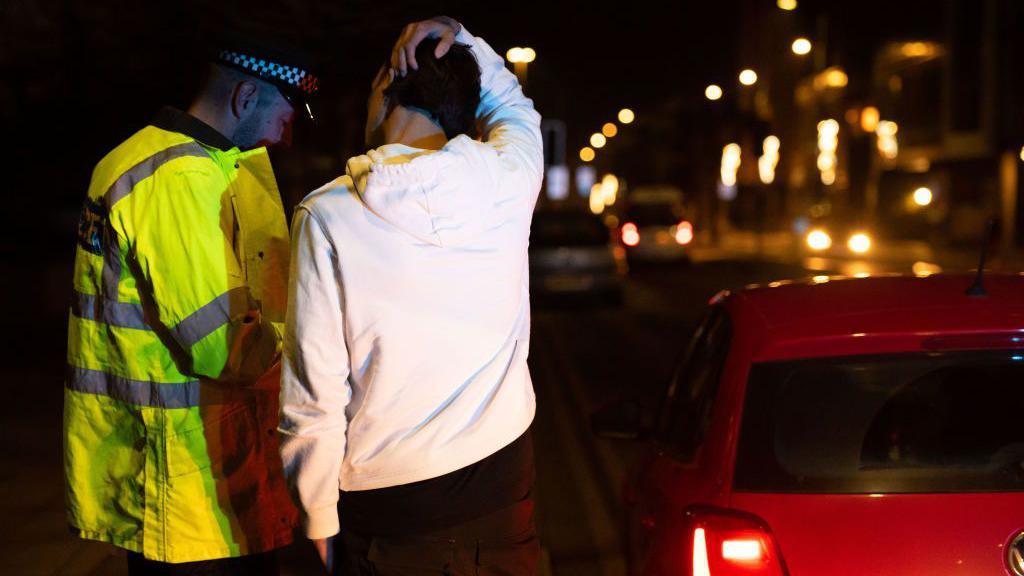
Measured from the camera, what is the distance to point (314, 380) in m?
2.04

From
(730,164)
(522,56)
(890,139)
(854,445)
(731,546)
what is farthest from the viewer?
(730,164)

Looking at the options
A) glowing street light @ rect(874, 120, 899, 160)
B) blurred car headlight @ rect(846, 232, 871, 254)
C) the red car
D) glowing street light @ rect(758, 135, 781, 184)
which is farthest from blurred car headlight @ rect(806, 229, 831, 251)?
the red car

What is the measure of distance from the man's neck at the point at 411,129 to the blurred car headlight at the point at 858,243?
2916cm

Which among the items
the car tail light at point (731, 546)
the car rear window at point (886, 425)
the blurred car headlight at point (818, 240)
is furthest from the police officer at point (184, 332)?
the blurred car headlight at point (818, 240)

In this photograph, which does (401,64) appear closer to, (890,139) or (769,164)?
(890,139)

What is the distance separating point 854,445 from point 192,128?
5.76 feet

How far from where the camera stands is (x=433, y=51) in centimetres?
231

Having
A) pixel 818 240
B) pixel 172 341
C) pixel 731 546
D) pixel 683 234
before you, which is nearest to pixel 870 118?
pixel 818 240

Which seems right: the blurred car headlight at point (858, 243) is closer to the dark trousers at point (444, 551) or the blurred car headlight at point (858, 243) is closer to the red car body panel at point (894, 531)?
the red car body panel at point (894, 531)

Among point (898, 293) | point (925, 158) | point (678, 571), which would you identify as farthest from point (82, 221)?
point (925, 158)

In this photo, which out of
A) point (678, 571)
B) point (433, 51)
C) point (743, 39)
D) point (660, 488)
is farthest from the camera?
point (743, 39)

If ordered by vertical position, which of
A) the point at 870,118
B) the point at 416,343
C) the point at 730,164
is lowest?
the point at 730,164

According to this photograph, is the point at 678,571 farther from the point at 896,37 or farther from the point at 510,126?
the point at 896,37

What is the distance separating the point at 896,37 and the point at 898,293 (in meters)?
46.6
